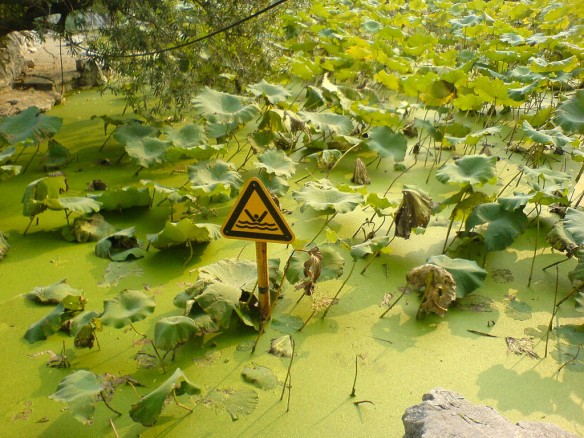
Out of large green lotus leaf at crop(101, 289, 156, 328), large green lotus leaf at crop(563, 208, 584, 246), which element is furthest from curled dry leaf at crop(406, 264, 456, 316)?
large green lotus leaf at crop(101, 289, 156, 328)

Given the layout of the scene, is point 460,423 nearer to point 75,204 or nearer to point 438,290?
point 438,290

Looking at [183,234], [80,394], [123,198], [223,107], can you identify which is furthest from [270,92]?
[80,394]

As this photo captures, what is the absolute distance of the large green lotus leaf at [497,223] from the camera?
231 cm

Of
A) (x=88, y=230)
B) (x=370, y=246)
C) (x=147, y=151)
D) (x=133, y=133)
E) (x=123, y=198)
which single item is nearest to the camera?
(x=370, y=246)

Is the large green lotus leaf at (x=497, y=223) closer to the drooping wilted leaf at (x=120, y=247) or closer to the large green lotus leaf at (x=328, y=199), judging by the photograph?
the large green lotus leaf at (x=328, y=199)

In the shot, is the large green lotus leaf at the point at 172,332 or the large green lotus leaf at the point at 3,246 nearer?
the large green lotus leaf at the point at 172,332

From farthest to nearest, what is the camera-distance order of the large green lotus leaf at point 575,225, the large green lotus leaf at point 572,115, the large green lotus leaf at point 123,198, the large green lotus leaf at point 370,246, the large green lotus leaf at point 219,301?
the large green lotus leaf at point 572,115 → the large green lotus leaf at point 123,198 → the large green lotus leaf at point 370,246 → the large green lotus leaf at point 575,225 → the large green lotus leaf at point 219,301

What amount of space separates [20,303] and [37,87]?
2936 millimetres

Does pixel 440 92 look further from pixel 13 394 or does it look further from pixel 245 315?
pixel 13 394

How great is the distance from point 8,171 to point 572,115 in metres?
3.06

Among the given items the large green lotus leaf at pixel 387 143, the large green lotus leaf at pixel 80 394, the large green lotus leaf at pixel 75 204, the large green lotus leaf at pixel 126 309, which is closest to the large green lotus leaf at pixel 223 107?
the large green lotus leaf at pixel 387 143

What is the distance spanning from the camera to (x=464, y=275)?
2131mm

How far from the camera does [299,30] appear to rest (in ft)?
17.5

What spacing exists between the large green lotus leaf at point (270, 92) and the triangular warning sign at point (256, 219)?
157 cm
